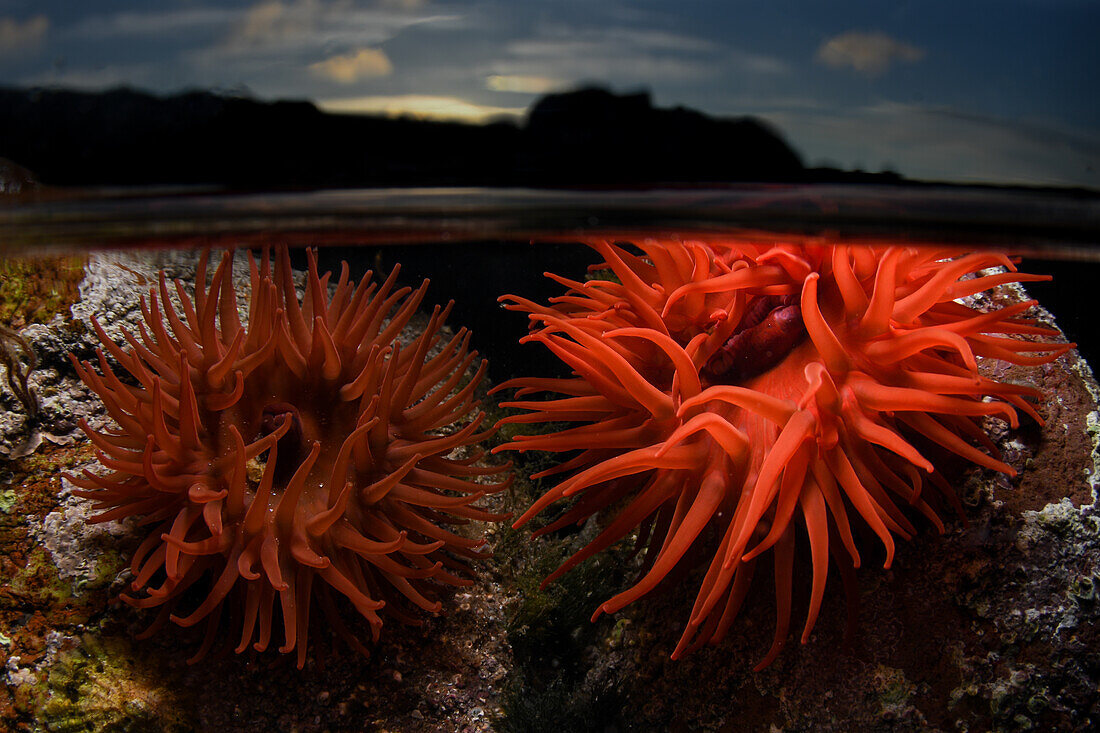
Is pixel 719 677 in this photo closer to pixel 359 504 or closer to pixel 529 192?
pixel 359 504

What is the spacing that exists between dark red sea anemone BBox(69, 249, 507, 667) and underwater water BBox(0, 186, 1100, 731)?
14 millimetres

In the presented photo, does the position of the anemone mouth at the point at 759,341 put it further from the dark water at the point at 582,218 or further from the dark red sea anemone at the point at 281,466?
the dark red sea anemone at the point at 281,466

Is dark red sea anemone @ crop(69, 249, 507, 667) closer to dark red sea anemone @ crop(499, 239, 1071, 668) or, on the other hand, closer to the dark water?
the dark water

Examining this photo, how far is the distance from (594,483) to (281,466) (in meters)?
1.36

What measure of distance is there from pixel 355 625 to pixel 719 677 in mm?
1366

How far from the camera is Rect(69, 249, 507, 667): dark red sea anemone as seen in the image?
2227mm

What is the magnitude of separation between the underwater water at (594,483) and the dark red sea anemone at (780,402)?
0.01 m

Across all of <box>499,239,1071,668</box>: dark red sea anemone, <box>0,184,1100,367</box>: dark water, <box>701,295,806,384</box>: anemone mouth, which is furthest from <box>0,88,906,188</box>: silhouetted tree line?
<box>701,295,806,384</box>: anemone mouth

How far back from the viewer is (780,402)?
200 centimetres

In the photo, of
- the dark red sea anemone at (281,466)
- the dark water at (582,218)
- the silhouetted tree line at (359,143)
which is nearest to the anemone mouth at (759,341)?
the dark water at (582,218)

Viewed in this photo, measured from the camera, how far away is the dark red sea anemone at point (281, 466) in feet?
7.30

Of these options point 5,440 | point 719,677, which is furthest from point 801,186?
point 5,440

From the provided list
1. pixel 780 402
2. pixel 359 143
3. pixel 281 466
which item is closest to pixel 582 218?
pixel 359 143

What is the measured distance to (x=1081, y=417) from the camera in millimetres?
2123
